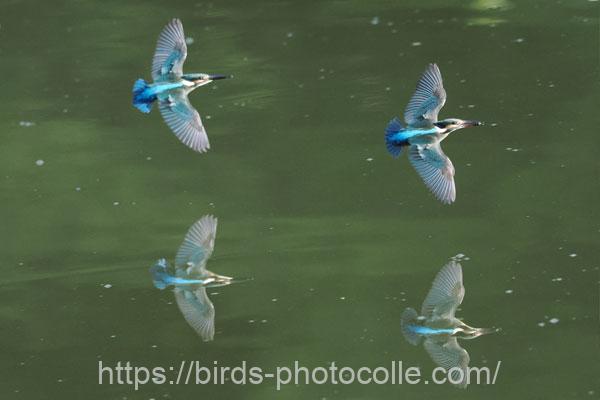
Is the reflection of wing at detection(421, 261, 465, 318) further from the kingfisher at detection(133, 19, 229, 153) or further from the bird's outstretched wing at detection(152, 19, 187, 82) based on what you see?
the bird's outstretched wing at detection(152, 19, 187, 82)

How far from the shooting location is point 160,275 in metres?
4.33

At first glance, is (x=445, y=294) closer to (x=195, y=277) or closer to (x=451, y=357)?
(x=451, y=357)

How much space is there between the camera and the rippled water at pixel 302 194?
12.8 ft

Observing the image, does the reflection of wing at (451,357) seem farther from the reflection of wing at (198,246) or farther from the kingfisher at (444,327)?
the reflection of wing at (198,246)

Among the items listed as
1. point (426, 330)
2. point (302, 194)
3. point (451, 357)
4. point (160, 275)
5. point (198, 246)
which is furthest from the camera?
point (302, 194)

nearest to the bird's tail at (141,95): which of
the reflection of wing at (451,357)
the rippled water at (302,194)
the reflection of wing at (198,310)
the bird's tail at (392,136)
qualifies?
the rippled water at (302,194)

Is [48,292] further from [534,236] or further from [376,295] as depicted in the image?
[534,236]

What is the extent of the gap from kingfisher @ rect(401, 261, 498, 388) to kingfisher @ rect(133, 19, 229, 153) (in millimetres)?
890

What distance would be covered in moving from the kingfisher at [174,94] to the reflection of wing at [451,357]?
1.04 meters

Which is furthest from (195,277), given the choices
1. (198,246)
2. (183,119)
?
(183,119)

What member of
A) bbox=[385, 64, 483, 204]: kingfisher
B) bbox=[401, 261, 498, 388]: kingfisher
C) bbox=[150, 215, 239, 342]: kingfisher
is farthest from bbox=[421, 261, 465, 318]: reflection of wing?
bbox=[150, 215, 239, 342]: kingfisher

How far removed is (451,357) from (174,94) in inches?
51.2

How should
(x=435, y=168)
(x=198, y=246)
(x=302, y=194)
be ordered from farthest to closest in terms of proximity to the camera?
(x=302, y=194) → (x=198, y=246) → (x=435, y=168)

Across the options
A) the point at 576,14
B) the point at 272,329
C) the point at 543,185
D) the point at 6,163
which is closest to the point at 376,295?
the point at 272,329
